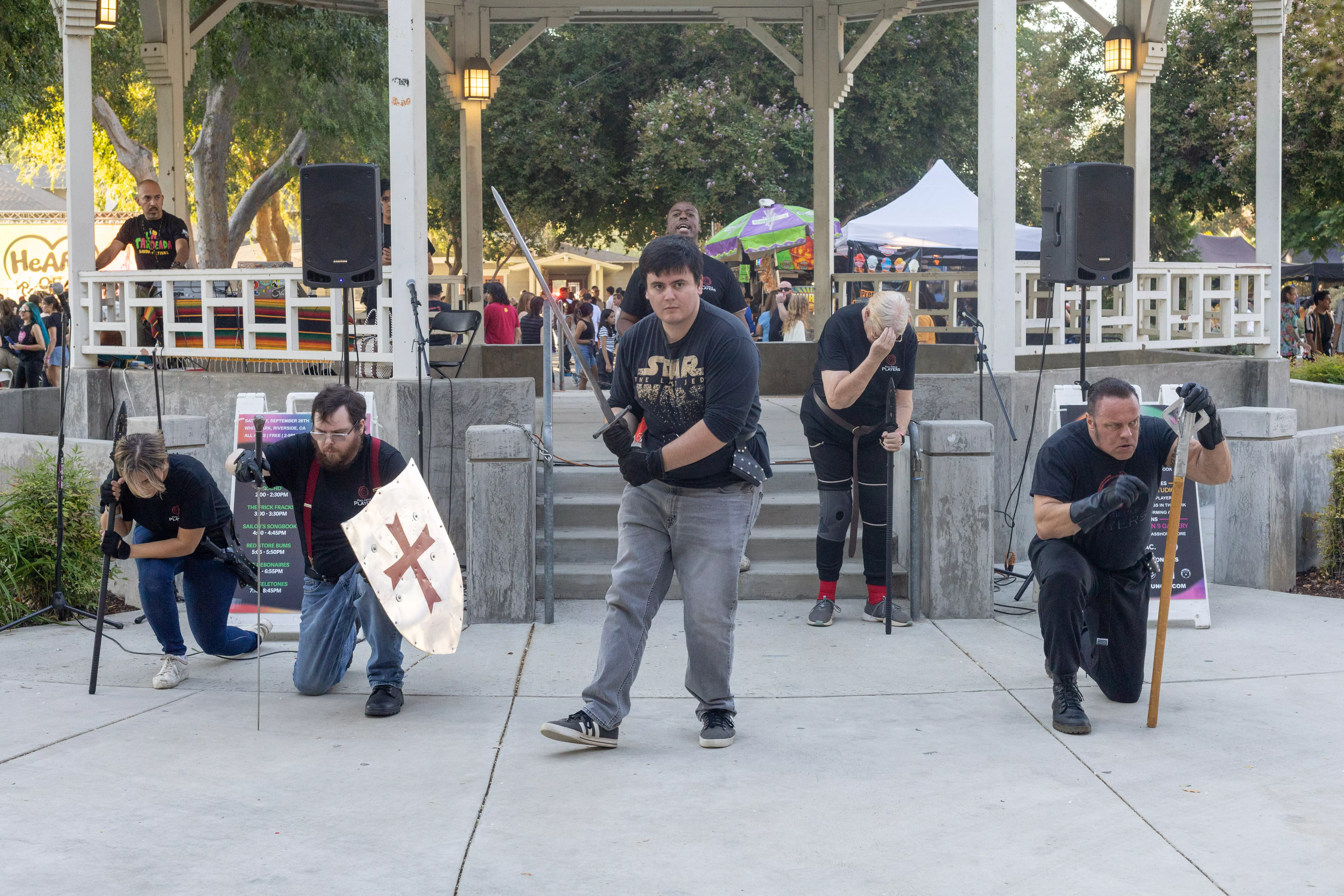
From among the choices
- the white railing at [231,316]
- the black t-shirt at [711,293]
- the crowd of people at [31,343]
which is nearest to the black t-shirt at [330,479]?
the black t-shirt at [711,293]

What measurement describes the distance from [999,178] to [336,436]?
486 cm

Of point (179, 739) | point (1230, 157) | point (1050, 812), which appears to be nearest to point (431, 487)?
point (179, 739)

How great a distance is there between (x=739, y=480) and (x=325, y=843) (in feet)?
6.32

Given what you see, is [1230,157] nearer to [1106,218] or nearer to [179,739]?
[1106,218]

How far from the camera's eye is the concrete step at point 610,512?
835 cm

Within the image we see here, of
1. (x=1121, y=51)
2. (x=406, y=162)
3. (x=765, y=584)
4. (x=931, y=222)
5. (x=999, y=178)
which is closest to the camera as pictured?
(x=765, y=584)

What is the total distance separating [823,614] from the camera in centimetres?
720

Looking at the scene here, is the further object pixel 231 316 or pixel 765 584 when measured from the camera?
pixel 231 316

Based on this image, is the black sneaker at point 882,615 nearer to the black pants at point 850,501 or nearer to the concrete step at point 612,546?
the black pants at point 850,501

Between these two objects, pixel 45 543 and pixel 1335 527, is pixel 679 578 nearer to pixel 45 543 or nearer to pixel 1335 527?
pixel 45 543

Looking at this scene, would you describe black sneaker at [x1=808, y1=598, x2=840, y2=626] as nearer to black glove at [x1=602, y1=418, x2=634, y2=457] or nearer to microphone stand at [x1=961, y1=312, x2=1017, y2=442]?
microphone stand at [x1=961, y1=312, x2=1017, y2=442]

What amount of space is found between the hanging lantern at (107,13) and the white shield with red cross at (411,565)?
7087mm

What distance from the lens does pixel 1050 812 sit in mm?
4430

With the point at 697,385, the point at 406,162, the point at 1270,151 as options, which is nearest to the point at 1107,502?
the point at 697,385
